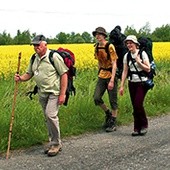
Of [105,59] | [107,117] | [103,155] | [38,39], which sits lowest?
[103,155]

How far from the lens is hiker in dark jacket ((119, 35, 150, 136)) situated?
22.2ft

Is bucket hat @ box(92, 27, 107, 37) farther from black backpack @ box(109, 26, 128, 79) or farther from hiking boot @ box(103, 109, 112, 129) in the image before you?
hiking boot @ box(103, 109, 112, 129)

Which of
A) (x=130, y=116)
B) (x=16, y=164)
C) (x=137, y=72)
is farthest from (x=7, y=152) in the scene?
(x=130, y=116)

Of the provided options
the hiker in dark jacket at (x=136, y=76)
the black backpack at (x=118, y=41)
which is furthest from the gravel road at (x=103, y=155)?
the black backpack at (x=118, y=41)

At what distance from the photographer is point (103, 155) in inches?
223

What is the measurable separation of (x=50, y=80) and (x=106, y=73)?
174 centimetres

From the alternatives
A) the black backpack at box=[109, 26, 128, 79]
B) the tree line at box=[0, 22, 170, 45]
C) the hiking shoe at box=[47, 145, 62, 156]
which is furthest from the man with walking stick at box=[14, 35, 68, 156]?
the tree line at box=[0, 22, 170, 45]

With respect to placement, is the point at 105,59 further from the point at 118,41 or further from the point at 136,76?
the point at 136,76

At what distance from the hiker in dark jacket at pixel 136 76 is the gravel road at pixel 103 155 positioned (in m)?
0.22

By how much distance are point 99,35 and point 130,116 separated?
2.18m

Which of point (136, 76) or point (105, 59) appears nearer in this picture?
point (136, 76)

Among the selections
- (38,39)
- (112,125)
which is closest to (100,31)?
(38,39)

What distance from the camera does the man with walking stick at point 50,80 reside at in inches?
223

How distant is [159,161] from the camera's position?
536 cm
